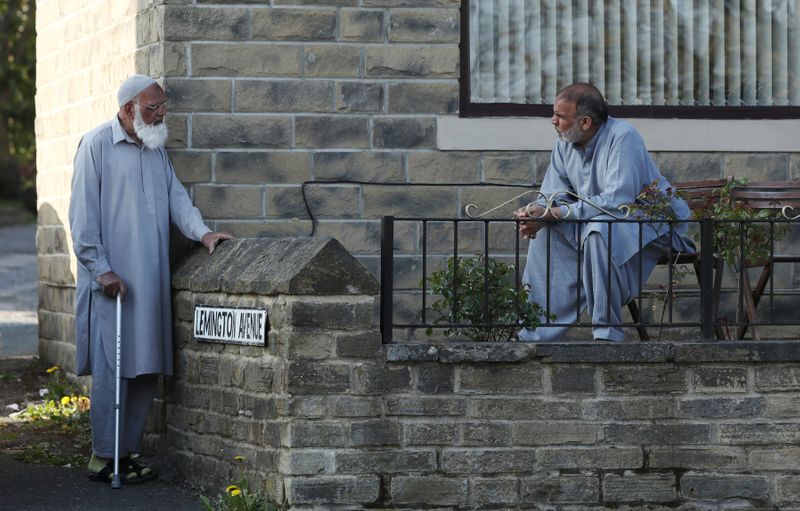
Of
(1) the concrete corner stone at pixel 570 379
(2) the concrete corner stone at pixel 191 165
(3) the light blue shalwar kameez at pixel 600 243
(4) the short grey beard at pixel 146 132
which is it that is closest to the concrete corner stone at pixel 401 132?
(2) the concrete corner stone at pixel 191 165

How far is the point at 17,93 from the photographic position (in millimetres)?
→ 30547

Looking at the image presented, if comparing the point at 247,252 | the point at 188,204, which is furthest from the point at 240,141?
the point at 247,252

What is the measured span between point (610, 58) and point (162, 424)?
3.37m

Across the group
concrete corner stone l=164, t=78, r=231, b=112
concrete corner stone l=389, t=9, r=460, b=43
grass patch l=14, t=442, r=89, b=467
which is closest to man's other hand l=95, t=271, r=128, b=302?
grass patch l=14, t=442, r=89, b=467

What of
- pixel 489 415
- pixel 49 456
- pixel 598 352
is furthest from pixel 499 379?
pixel 49 456

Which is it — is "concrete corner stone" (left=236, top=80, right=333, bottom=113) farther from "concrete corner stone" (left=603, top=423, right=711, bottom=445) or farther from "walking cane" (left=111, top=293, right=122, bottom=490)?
"concrete corner stone" (left=603, top=423, right=711, bottom=445)

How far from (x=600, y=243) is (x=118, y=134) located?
98.4 inches

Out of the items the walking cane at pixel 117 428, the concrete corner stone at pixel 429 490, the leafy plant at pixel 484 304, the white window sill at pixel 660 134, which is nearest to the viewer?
the concrete corner stone at pixel 429 490

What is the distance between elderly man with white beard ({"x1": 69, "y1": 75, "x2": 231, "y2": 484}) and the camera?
7363 millimetres

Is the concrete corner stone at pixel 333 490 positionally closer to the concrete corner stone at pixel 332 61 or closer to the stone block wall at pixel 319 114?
the stone block wall at pixel 319 114

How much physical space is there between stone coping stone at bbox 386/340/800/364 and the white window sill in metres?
2.06

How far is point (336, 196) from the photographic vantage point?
26.9 ft

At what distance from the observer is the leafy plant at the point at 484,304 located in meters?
6.73

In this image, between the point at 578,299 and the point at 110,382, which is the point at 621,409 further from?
the point at 110,382
